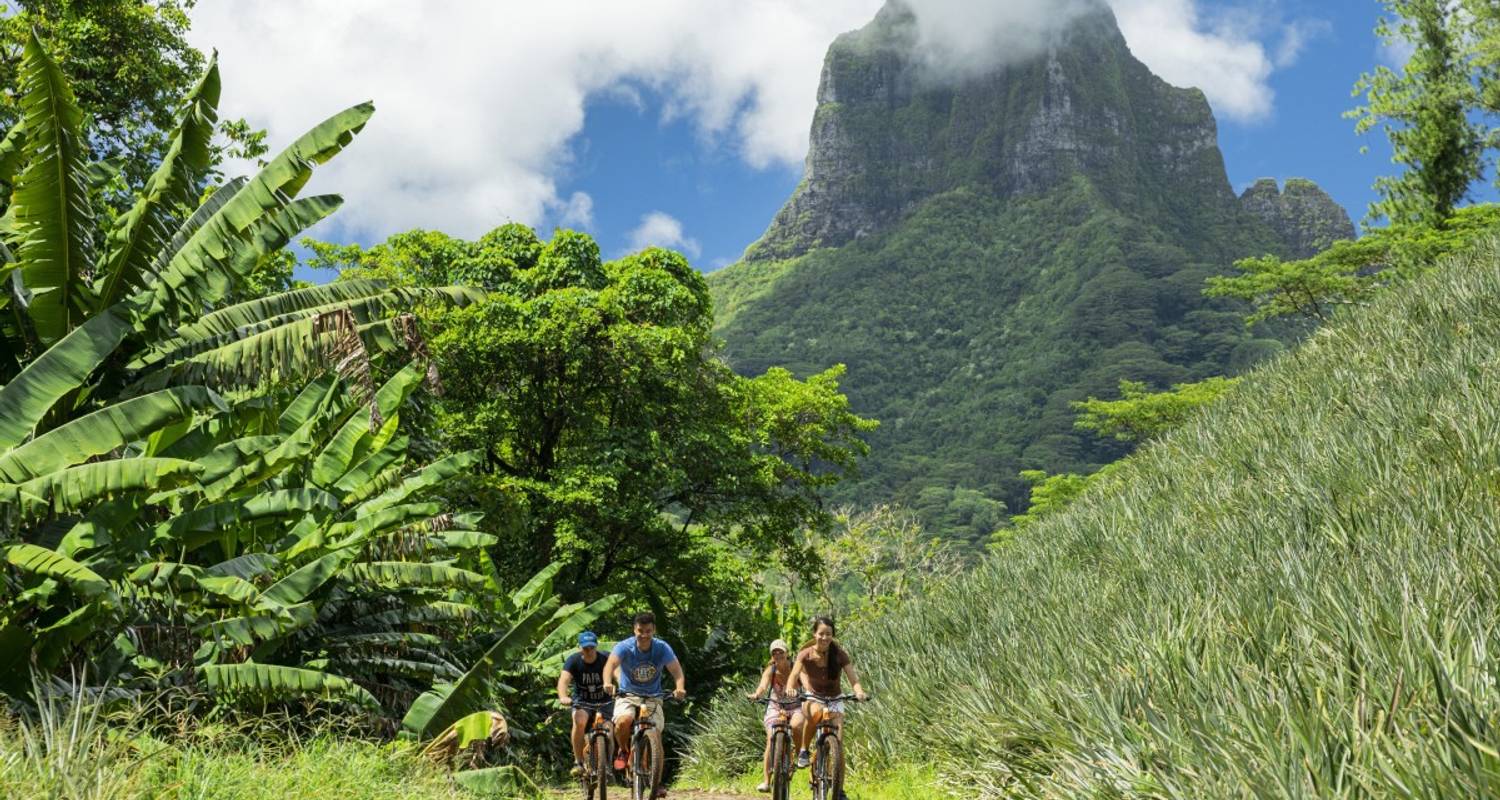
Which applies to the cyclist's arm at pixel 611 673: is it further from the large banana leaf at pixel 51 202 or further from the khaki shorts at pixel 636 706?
the large banana leaf at pixel 51 202

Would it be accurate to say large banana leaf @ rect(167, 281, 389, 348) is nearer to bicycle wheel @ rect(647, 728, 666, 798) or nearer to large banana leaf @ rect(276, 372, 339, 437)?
large banana leaf @ rect(276, 372, 339, 437)

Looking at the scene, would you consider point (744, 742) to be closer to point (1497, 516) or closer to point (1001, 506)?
point (1497, 516)

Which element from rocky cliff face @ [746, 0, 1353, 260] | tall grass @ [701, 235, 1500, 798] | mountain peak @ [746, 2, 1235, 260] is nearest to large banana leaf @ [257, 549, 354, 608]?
tall grass @ [701, 235, 1500, 798]

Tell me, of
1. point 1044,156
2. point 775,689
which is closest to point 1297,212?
point 1044,156

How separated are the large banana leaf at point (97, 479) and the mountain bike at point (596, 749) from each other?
401 cm

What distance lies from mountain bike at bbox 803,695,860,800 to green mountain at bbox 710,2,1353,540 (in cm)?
6680

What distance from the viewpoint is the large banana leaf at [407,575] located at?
983 cm

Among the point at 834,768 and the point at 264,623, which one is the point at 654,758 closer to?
the point at 834,768

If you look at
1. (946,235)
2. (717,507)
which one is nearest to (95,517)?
(717,507)

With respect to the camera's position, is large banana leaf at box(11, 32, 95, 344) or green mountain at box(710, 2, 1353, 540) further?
green mountain at box(710, 2, 1353, 540)

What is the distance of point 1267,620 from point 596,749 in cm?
595

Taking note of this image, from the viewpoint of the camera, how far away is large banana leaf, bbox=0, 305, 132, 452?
7.24 metres

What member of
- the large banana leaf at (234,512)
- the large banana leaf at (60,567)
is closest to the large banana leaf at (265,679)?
the large banana leaf at (234,512)

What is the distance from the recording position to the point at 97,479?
22.7 feet
